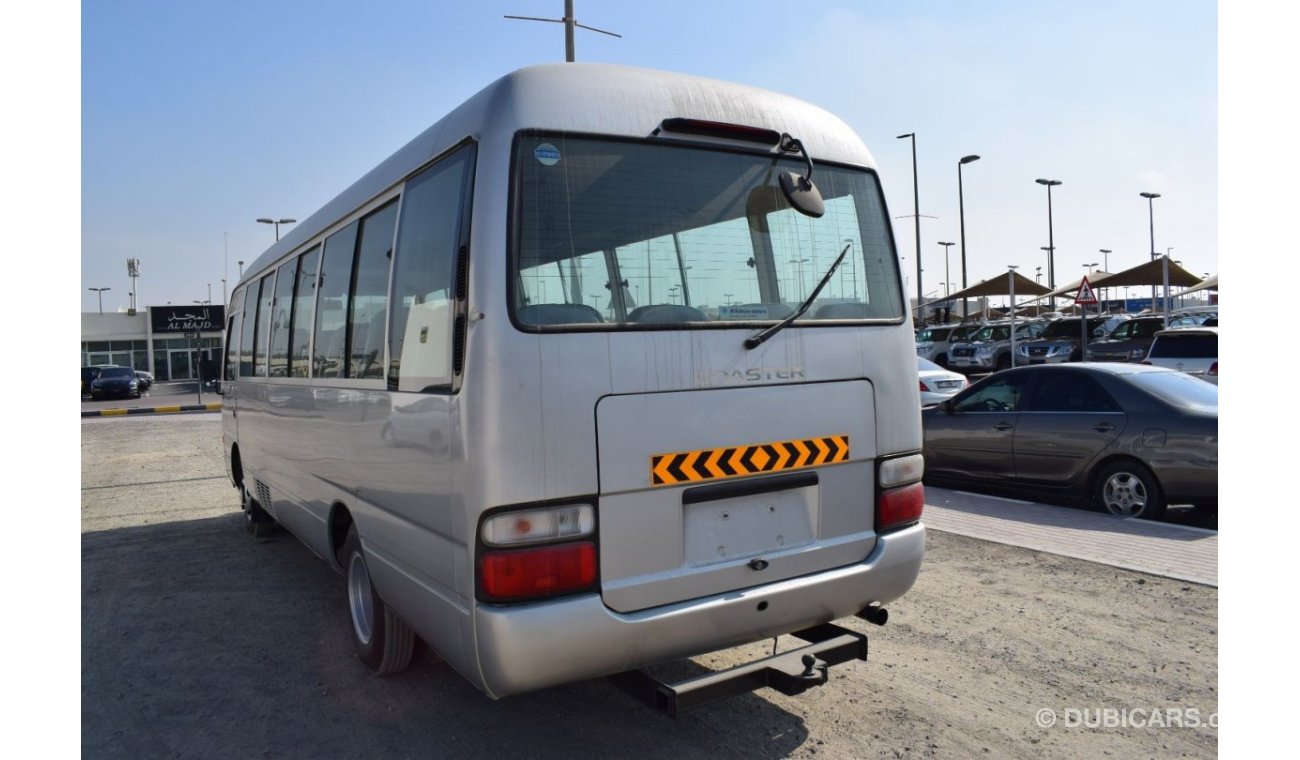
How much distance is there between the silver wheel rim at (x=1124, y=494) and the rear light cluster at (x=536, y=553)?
6.17 meters

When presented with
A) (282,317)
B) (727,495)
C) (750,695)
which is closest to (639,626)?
(727,495)

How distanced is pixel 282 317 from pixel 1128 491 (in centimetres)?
683

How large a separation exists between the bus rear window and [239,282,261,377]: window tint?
4776 mm

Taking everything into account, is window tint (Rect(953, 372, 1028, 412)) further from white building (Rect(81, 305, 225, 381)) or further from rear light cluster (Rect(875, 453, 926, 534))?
white building (Rect(81, 305, 225, 381))

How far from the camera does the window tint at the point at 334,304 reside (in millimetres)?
4809

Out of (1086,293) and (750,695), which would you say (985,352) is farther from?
(750,695)

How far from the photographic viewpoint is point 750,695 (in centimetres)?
428

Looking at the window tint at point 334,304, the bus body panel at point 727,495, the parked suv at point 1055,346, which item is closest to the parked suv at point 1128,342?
the parked suv at point 1055,346

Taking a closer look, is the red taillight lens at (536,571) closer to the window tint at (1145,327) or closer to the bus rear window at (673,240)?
the bus rear window at (673,240)

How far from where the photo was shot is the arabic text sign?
56.2 metres

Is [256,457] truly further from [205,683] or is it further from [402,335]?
[402,335]

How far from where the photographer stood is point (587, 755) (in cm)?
371

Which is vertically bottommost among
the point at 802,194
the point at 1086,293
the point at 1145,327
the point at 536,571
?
the point at 536,571
